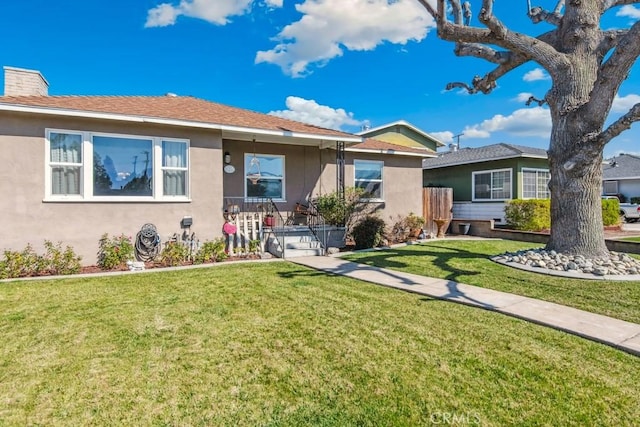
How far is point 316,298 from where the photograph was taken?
5367mm

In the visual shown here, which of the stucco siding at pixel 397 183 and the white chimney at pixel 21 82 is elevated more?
the white chimney at pixel 21 82

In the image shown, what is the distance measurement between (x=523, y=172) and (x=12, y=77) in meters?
19.4

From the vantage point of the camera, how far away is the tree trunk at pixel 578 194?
7.48 metres

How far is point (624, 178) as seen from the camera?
26.6 metres

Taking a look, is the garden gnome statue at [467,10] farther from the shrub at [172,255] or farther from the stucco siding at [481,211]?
the stucco siding at [481,211]

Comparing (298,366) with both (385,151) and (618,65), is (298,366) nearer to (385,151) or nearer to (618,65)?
(618,65)

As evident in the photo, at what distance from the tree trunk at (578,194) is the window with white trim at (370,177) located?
21.0 feet

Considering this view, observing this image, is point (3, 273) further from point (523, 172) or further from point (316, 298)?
point (523, 172)

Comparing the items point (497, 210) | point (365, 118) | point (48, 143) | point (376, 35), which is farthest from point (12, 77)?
point (365, 118)

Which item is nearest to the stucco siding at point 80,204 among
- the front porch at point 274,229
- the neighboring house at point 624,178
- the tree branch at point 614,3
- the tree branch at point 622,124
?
the front porch at point 274,229

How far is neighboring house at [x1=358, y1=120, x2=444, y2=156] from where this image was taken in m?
26.0

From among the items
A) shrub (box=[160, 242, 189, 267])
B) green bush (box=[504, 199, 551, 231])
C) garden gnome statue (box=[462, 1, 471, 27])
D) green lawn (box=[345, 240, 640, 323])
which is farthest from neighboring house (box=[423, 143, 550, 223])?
shrub (box=[160, 242, 189, 267])

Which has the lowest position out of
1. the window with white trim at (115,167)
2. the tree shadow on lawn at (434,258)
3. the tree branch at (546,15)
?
the tree shadow on lawn at (434,258)

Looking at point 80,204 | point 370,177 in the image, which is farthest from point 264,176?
point 80,204
